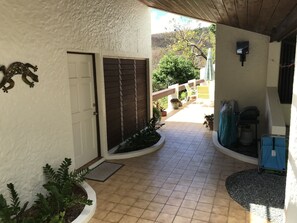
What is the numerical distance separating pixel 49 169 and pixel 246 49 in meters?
4.93

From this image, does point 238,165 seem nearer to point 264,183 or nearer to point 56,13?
point 264,183

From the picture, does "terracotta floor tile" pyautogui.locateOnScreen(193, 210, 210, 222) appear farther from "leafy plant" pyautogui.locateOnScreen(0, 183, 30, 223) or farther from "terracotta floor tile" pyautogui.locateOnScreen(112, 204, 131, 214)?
"leafy plant" pyautogui.locateOnScreen(0, 183, 30, 223)

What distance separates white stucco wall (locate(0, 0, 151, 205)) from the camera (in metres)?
3.11

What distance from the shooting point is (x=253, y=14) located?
4.01m

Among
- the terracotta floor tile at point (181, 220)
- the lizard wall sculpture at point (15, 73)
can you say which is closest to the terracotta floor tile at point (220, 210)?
the terracotta floor tile at point (181, 220)

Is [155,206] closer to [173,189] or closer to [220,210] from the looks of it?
[173,189]

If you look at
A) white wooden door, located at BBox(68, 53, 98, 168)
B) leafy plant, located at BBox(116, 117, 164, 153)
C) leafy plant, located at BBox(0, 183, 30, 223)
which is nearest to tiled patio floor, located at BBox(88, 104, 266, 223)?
leafy plant, located at BBox(116, 117, 164, 153)

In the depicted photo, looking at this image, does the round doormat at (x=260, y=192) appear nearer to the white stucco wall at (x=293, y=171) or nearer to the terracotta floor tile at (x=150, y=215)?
the white stucco wall at (x=293, y=171)

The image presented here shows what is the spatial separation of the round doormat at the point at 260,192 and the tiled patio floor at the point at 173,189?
14 centimetres

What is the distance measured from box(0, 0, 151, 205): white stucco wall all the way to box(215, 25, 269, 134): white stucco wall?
3.30 meters

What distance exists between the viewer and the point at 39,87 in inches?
139

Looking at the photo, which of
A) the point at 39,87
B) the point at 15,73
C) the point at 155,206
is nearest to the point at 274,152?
the point at 155,206

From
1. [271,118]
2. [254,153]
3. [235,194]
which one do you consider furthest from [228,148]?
[235,194]

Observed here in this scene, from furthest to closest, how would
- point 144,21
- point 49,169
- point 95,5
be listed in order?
point 144,21 < point 95,5 < point 49,169
